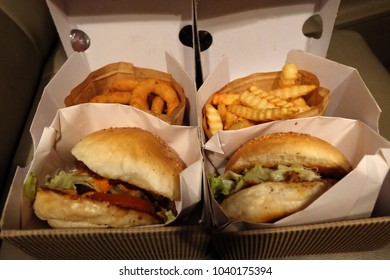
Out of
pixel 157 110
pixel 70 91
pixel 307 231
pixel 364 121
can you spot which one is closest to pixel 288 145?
pixel 307 231

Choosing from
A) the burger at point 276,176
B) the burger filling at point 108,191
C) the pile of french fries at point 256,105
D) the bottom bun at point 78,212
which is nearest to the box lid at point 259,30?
the pile of french fries at point 256,105

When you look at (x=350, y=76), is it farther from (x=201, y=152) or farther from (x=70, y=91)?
(x=70, y=91)

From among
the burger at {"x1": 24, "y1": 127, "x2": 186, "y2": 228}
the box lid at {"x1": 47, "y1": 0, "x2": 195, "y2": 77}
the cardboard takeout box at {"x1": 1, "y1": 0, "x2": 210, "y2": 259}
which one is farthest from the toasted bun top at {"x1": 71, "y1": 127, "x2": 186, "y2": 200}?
the box lid at {"x1": 47, "y1": 0, "x2": 195, "y2": 77}

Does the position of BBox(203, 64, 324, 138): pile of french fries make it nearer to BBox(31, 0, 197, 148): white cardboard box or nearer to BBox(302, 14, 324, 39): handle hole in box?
BBox(31, 0, 197, 148): white cardboard box

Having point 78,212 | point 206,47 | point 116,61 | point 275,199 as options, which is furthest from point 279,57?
point 78,212

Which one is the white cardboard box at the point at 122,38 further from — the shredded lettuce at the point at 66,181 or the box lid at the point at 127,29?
the shredded lettuce at the point at 66,181

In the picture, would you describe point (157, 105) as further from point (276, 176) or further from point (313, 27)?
point (313, 27)
